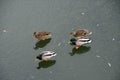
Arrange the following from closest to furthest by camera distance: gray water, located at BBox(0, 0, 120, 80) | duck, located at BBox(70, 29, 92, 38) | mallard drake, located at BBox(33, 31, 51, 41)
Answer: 1. gray water, located at BBox(0, 0, 120, 80)
2. duck, located at BBox(70, 29, 92, 38)
3. mallard drake, located at BBox(33, 31, 51, 41)

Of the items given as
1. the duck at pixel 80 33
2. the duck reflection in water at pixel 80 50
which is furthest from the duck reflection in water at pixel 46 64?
the duck at pixel 80 33

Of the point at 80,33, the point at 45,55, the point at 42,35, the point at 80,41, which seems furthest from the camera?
the point at 42,35

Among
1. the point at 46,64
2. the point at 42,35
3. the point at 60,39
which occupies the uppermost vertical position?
the point at 42,35

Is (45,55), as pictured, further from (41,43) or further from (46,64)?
(41,43)

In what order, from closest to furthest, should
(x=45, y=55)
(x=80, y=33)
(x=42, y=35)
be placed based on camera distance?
(x=45, y=55) < (x=80, y=33) < (x=42, y=35)

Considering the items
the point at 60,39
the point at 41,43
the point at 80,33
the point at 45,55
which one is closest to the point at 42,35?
the point at 41,43

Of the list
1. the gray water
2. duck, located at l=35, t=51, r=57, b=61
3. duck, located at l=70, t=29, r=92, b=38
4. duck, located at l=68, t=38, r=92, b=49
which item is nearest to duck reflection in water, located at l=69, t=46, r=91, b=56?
the gray water

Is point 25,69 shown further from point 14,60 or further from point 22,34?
point 22,34

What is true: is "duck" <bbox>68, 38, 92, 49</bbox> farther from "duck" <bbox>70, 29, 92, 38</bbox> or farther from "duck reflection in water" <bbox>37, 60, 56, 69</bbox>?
"duck reflection in water" <bbox>37, 60, 56, 69</bbox>
